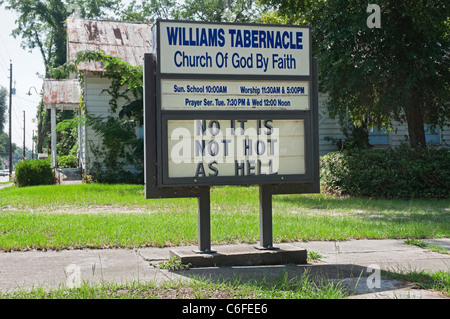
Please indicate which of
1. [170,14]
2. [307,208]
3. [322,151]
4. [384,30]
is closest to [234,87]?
[307,208]

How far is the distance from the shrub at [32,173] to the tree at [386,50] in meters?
12.1

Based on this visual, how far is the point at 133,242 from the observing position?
831 cm

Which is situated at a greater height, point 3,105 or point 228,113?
point 3,105

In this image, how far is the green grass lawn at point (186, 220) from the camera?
8672 millimetres

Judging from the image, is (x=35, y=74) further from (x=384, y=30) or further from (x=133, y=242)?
(x=133, y=242)

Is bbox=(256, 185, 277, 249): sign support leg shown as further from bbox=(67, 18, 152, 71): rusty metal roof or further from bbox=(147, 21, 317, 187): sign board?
bbox=(67, 18, 152, 71): rusty metal roof

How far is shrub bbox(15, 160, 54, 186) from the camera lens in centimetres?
2325

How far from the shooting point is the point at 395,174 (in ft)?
55.1

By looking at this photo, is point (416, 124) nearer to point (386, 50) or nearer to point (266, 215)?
point (386, 50)

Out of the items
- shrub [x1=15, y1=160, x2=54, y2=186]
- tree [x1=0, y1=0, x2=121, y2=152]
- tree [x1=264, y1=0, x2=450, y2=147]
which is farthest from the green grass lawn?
tree [x1=0, y1=0, x2=121, y2=152]

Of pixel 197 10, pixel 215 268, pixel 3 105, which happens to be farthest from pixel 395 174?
pixel 3 105

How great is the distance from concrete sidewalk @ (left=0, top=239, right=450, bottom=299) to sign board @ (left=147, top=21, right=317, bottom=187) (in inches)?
42.6

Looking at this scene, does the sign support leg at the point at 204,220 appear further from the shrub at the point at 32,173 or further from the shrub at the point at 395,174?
the shrub at the point at 32,173

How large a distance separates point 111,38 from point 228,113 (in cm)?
2024
